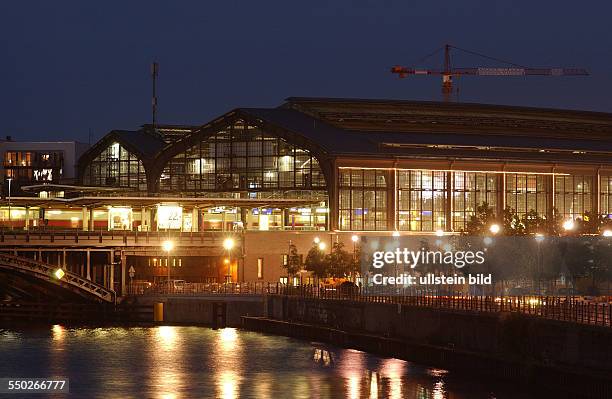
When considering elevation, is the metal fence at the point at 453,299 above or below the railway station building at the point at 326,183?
below

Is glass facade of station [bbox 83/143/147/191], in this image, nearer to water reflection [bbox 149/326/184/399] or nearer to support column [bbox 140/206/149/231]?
support column [bbox 140/206/149/231]

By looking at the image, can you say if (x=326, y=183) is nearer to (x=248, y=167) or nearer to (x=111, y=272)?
(x=248, y=167)

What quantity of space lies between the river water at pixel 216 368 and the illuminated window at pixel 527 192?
52.6 m

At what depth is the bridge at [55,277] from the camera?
132 meters

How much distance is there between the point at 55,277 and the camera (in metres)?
134

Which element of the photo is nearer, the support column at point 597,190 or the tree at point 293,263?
the tree at point 293,263

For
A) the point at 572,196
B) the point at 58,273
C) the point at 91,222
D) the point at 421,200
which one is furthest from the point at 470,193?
the point at 58,273

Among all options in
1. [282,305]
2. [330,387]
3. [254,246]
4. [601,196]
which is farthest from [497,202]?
[330,387]

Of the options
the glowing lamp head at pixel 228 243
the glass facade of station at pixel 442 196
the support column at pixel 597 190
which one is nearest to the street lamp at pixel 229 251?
the glowing lamp head at pixel 228 243

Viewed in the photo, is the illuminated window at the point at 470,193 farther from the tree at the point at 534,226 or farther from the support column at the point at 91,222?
the support column at the point at 91,222

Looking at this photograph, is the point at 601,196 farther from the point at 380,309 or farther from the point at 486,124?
the point at 380,309

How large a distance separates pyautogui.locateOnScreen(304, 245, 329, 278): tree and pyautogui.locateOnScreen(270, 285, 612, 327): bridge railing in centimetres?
940

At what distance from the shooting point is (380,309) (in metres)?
103

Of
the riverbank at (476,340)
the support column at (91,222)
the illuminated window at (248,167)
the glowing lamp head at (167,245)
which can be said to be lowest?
the riverbank at (476,340)
